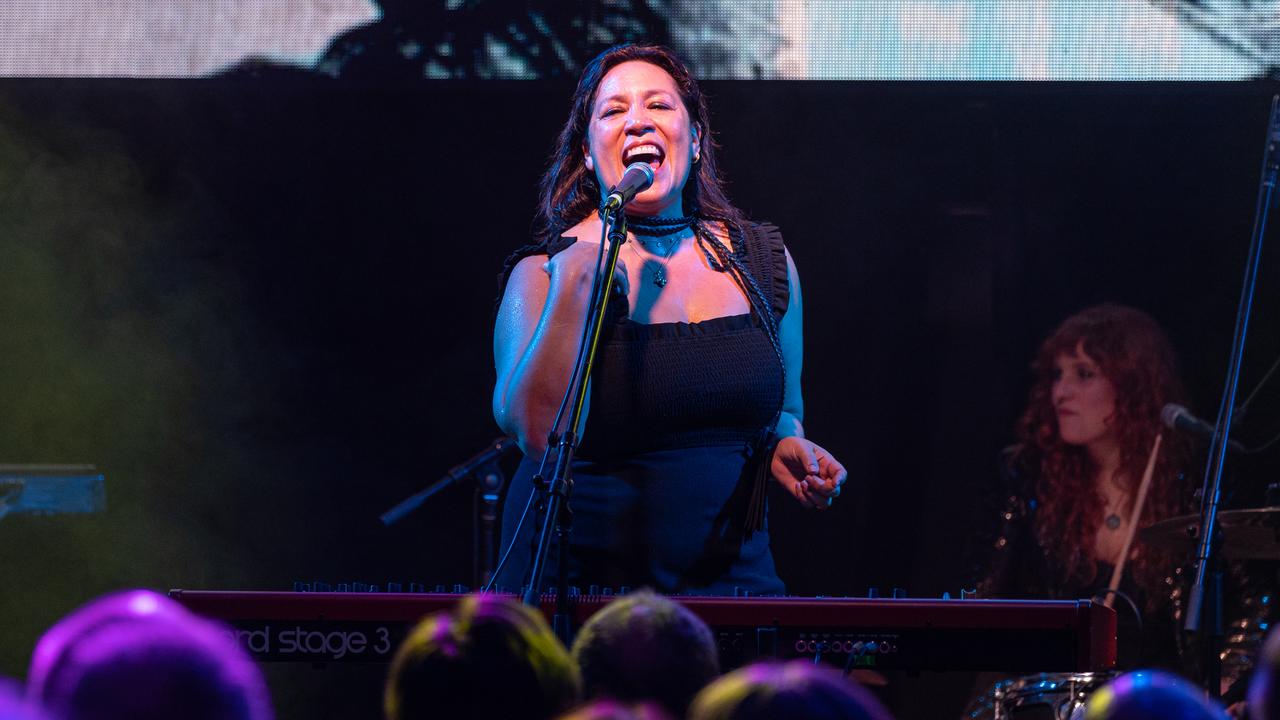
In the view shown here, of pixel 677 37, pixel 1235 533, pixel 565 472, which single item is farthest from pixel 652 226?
pixel 1235 533

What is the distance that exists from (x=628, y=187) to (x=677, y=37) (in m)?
2.89

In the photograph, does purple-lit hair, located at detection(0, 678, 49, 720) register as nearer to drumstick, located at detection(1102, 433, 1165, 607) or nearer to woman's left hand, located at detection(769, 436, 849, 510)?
woman's left hand, located at detection(769, 436, 849, 510)

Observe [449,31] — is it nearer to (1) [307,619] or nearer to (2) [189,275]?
(2) [189,275]

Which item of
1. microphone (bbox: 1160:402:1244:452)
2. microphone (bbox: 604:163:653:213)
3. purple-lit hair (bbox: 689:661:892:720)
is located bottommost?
purple-lit hair (bbox: 689:661:892:720)

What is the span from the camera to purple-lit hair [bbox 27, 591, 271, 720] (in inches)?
29.3

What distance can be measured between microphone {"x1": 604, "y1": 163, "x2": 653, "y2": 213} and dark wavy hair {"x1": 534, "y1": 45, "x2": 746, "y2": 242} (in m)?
0.50

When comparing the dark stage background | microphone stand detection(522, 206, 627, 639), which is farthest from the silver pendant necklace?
the dark stage background

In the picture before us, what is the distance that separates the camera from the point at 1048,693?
2236 mm

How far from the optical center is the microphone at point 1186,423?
4664 mm

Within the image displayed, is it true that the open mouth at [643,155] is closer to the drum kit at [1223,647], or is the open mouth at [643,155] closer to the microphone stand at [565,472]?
the microphone stand at [565,472]

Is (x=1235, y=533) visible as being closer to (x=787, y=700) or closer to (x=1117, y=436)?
(x=1117, y=436)

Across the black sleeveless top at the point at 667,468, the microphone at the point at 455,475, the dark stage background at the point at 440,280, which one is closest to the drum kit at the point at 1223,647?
the black sleeveless top at the point at 667,468

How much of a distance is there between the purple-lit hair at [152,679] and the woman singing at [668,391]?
1392mm

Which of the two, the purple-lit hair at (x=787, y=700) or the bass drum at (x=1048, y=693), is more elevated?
the purple-lit hair at (x=787, y=700)
